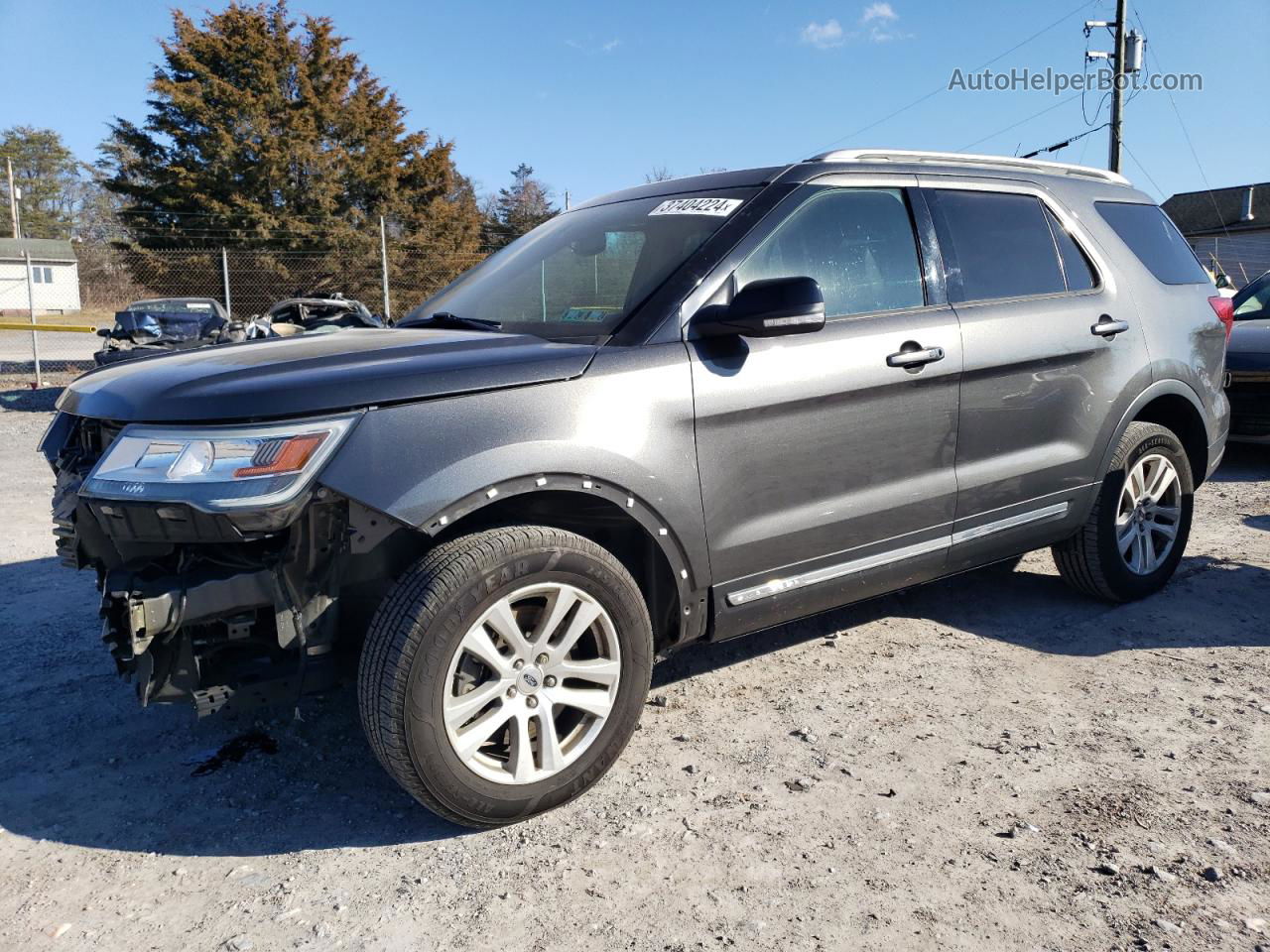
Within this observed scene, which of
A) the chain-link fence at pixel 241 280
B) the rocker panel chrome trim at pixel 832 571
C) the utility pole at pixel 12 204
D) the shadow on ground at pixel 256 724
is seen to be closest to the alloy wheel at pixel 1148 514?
the shadow on ground at pixel 256 724

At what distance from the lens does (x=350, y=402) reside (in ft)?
8.38

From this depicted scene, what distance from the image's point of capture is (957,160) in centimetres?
408

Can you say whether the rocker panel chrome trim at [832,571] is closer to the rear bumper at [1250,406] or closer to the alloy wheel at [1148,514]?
the alloy wheel at [1148,514]

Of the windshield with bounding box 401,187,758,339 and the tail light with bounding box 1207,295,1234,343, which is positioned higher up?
the windshield with bounding box 401,187,758,339

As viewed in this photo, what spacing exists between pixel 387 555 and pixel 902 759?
1758mm

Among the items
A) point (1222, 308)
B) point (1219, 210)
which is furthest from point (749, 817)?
point (1219, 210)

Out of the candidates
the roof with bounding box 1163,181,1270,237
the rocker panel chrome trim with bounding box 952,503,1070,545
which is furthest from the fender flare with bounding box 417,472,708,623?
the roof with bounding box 1163,181,1270,237

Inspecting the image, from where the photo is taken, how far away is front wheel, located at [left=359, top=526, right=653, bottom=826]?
2580 millimetres

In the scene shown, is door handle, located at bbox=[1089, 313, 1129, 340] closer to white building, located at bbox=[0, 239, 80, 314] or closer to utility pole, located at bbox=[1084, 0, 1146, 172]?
utility pole, located at bbox=[1084, 0, 1146, 172]

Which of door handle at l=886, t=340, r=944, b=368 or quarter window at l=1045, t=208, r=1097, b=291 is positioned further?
quarter window at l=1045, t=208, r=1097, b=291

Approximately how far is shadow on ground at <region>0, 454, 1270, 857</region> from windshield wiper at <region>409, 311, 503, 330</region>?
4.77 ft

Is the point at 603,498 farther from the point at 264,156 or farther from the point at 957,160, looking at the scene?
the point at 264,156

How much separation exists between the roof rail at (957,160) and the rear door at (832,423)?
0.35 ft

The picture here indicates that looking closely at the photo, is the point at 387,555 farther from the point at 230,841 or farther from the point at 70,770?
the point at 70,770
